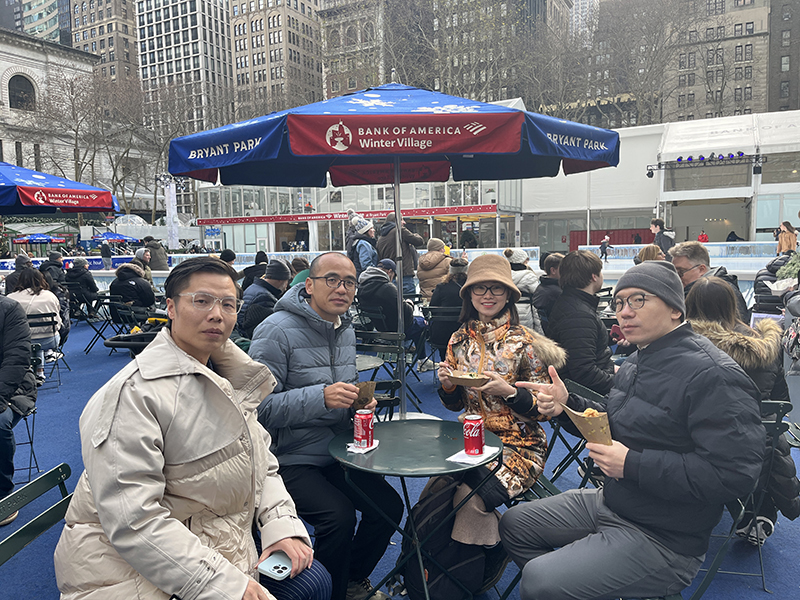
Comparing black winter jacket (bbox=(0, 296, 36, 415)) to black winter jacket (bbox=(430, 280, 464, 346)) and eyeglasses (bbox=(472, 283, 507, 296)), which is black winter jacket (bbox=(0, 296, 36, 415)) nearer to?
eyeglasses (bbox=(472, 283, 507, 296))

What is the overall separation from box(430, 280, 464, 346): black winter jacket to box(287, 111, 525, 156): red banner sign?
262cm

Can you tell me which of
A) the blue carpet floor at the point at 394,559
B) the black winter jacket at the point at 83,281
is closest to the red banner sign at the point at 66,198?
the blue carpet floor at the point at 394,559

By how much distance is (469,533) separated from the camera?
240 centimetres

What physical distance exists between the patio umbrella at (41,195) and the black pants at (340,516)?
4.92m

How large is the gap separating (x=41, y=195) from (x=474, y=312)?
526cm

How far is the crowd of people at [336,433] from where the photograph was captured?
153cm

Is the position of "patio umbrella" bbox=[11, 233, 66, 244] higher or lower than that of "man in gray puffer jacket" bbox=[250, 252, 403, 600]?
higher

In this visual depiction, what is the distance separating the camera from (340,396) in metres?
2.39

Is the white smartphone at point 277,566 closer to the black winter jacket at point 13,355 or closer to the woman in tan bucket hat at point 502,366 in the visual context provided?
the woman in tan bucket hat at point 502,366

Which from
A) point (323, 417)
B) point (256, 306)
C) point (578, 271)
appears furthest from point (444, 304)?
point (323, 417)

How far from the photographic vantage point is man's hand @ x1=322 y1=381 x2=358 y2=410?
7.80ft

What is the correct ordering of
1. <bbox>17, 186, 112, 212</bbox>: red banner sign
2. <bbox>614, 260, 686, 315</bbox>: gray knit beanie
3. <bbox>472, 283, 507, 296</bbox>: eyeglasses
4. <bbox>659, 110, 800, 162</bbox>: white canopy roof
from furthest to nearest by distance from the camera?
<bbox>659, 110, 800, 162</bbox>: white canopy roof
<bbox>17, 186, 112, 212</bbox>: red banner sign
<bbox>472, 283, 507, 296</bbox>: eyeglasses
<bbox>614, 260, 686, 315</bbox>: gray knit beanie

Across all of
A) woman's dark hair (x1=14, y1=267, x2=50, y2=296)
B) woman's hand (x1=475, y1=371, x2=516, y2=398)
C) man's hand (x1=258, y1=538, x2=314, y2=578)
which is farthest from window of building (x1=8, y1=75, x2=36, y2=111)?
man's hand (x1=258, y1=538, x2=314, y2=578)

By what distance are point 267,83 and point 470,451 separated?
94821mm
